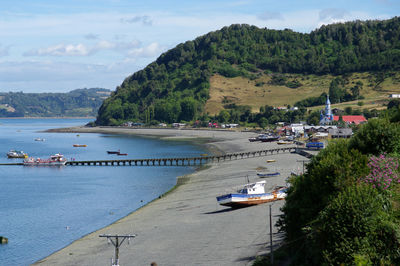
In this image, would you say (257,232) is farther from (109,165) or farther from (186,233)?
(109,165)

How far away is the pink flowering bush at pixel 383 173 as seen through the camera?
98.6ft

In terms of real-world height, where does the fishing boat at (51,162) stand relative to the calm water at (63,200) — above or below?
above

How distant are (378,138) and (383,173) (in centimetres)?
864

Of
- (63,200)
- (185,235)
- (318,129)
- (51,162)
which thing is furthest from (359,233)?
(318,129)

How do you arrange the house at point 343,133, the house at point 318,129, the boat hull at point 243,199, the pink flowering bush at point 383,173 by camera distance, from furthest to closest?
the house at point 318,129 → the house at point 343,133 → the boat hull at point 243,199 → the pink flowering bush at point 383,173

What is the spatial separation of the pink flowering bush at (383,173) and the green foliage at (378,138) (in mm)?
5471

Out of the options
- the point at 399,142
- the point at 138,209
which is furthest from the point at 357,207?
the point at 138,209

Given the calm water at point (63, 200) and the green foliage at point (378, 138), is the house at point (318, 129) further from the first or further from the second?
the green foliage at point (378, 138)

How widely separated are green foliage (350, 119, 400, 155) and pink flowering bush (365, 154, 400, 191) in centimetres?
547

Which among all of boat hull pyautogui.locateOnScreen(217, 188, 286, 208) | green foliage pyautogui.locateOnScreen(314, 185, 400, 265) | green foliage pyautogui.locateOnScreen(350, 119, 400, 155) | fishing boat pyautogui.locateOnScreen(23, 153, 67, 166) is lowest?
fishing boat pyautogui.locateOnScreen(23, 153, 67, 166)

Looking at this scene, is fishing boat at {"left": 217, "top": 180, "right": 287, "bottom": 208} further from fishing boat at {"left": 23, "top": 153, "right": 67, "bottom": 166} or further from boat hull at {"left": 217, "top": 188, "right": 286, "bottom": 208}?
fishing boat at {"left": 23, "top": 153, "right": 67, "bottom": 166}

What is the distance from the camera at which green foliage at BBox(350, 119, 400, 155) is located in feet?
126

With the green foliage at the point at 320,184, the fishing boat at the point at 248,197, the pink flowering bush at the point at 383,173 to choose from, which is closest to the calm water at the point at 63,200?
the fishing boat at the point at 248,197

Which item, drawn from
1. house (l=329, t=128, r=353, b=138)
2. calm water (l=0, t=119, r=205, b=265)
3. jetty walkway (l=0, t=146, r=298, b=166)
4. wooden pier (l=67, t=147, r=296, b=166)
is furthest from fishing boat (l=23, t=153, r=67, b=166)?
house (l=329, t=128, r=353, b=138)
